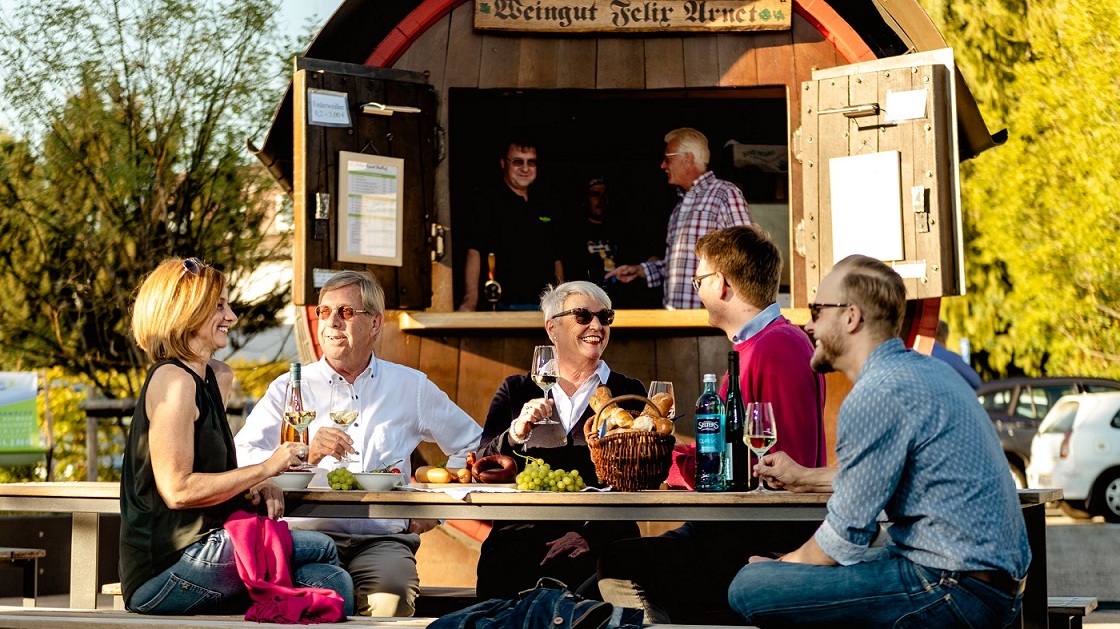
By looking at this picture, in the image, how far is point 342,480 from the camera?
4.68 metres

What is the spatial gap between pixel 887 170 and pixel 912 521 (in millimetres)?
3790

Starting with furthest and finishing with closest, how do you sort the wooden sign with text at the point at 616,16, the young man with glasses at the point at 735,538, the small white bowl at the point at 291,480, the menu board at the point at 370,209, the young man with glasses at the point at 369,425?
the wooden sign with text at the point at 616,16 < the menu board at the point at 370,209 < the young man with glasses at the point at 369,425 < the small white bowl at the point at 291,480 < the young man with glasses at the point at 735,538

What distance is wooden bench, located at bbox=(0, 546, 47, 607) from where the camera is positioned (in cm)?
662

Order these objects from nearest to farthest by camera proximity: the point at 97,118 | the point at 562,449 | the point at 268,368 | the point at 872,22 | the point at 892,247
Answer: the point at 562,449, the point at 892,247, the point at 872,22, the point at 97,118, the point at 268,368

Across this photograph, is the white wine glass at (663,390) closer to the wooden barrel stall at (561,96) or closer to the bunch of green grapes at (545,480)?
the bunch of green grapes at (545,480)


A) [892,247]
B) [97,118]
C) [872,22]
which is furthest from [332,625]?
[97,118]

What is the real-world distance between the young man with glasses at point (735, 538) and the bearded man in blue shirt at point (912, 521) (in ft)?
2.62

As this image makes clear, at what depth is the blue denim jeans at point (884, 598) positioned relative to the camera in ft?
11.8

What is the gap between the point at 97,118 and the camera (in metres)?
14.2

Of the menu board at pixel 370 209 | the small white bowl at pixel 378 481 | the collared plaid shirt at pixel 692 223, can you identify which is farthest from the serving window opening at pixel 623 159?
the small white bowl at pixel 378 481

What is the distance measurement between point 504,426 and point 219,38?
32.1ft

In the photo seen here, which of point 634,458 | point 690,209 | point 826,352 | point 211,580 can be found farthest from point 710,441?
point 690,209

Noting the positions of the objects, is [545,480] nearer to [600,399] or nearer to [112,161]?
[600,399]

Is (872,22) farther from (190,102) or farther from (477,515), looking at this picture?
(190,102)
